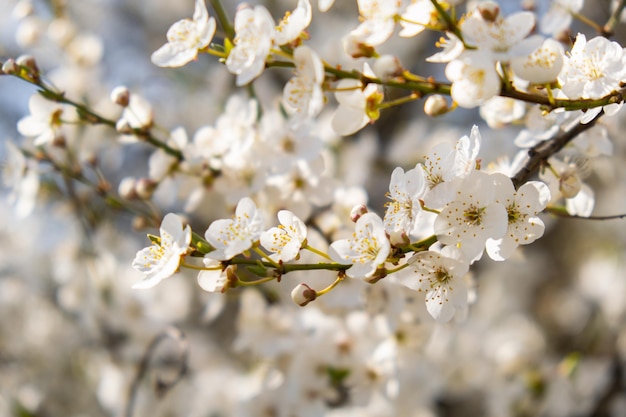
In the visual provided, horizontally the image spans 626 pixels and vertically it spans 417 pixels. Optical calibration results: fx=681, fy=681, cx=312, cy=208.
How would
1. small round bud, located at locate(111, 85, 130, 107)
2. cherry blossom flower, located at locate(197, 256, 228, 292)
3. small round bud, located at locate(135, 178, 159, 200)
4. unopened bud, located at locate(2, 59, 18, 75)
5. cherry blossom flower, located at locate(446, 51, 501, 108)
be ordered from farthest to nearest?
small round bud, located at locate(135, 178, 159, 200) → small round bud, located at locate(111, 85, 130, 107) → unopened bud, located at locate(2, 59, 18, 75) → cherry blossom flower, located at locate(197, 256, 228, 292) → cherry blossom flower, located at locate(446, 51, 501, 108)

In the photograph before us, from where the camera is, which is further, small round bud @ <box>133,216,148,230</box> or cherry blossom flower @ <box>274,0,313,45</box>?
small round bud @ <box>133,216,148,230</box>

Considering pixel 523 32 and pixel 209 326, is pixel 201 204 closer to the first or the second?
pixel 523 32

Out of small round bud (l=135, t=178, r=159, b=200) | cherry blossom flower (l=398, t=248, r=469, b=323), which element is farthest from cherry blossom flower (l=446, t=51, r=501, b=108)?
small round bud (l=135, t=178, r=159, b=200)

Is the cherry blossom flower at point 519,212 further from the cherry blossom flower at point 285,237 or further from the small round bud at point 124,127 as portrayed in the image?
the small round bud at point 124,127

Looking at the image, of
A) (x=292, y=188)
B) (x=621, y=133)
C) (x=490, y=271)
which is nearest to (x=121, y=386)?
(x=292, y=188)

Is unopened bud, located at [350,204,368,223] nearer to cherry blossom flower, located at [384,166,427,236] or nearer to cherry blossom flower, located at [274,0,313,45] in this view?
cherry blossom flower, located at [384,166,427,236]

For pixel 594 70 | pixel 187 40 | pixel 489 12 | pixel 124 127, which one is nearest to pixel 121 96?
pixel 124 127

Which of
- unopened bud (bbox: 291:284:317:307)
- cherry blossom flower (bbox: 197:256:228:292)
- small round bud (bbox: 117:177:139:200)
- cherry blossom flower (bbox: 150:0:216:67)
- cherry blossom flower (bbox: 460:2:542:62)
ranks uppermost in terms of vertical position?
cherry blossom flower (bbox: 460:2:542:62)
